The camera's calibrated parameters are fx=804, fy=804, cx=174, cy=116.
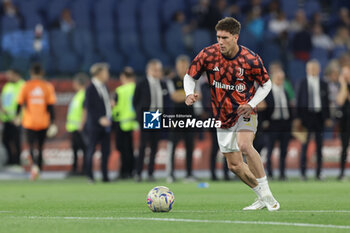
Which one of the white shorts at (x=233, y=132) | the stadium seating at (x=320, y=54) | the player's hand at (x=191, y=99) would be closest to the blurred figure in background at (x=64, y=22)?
the stadium seating at (x=320, y=54)

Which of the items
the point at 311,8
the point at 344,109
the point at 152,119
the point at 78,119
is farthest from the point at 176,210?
the point at 311,8

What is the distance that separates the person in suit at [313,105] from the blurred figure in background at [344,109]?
0.33 metres

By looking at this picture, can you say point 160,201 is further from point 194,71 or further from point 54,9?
point 54,9

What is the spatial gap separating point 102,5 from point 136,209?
55.1 feet

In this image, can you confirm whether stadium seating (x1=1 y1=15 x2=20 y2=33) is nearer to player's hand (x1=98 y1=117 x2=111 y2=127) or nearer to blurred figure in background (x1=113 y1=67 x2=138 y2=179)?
blurred figure in background (x1=113 y1=67 x2=138 y2=179)

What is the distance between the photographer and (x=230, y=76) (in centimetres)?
919

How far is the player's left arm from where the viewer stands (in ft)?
29.6

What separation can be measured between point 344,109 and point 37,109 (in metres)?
6.62

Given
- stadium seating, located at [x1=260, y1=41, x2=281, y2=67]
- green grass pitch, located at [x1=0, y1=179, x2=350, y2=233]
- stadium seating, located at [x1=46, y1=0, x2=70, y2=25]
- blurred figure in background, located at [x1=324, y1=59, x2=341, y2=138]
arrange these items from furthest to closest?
stadium seating, located at [x1=46, y1=0, x2=70, y2=25] < stadium seating, located at [x1=260, y1=41, x2=281, y2=67] < blurred figure in background, located at [x1=324, y1=59, x2=341, y2=138] < green grass pitch, located at [x1=0, y1=179, x2=350, y2=233]

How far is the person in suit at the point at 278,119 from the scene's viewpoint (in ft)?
56.2

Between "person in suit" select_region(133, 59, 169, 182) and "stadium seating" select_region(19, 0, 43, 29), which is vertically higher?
"stadium seating" select_region(19, 0, 43, 29)

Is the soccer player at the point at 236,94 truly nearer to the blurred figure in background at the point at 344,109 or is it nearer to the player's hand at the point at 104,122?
the player's hand at the point at 104,122

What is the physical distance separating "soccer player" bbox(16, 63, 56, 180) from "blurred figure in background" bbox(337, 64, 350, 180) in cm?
625

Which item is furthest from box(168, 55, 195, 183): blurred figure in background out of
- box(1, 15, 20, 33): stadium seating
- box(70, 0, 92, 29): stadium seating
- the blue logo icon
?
box(70, 0, 92, 29): stadium seating
